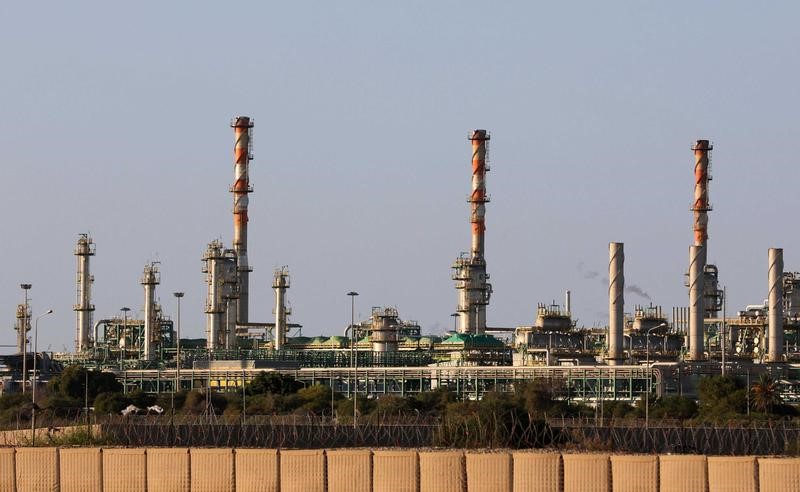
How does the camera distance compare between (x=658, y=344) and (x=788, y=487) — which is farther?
(x=658, y=344)

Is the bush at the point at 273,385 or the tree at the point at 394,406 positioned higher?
the bush at the point at 273,385

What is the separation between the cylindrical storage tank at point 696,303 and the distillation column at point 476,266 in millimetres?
19539

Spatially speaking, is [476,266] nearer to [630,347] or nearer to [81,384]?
[630,347]

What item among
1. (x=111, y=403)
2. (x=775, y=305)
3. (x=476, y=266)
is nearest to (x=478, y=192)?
(x=476, y=266)

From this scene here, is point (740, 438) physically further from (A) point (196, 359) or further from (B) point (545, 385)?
(A) point (196, 359)

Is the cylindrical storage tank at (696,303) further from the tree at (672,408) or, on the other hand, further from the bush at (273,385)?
the bush at (273,385)

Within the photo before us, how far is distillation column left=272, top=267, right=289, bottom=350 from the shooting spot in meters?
144

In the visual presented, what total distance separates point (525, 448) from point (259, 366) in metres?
89.4

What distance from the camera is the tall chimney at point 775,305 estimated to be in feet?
391

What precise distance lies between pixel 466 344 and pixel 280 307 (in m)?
22.6

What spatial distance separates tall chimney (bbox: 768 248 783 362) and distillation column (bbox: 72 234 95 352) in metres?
57.3

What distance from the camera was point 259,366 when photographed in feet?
422

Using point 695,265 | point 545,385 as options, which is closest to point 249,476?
point 545,385

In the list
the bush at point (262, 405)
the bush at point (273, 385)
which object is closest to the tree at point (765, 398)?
the bush at point (262, 405)
